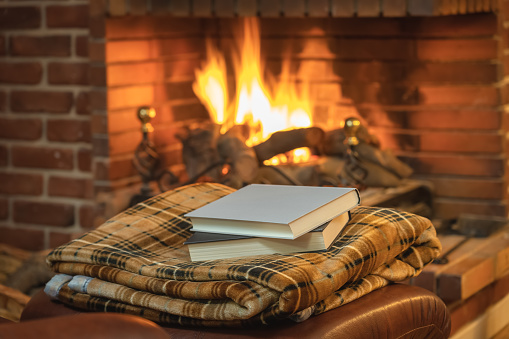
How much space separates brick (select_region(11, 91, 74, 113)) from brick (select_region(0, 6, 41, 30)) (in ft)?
0.59

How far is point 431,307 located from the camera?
110 cm

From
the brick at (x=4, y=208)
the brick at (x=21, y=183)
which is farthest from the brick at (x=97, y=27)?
the brick at (x=4, y=208)

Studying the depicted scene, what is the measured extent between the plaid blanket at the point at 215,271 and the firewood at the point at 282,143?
28.9 inches

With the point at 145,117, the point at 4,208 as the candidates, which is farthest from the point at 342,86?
the point at 4,208

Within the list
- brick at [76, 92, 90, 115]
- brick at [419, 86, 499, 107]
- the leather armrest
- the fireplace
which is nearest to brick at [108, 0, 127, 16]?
the fireplace

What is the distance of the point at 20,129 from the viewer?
221 cm

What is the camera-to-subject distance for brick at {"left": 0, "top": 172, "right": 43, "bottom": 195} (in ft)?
7.30

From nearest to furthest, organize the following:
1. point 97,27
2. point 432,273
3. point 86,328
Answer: point 86,328
point 432,273
point 97,27

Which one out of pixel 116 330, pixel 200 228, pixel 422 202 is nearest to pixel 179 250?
pixel 200 228

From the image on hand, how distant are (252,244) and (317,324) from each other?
0.45 feet

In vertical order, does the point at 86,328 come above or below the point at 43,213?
above

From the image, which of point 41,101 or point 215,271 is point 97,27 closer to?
point 41,101

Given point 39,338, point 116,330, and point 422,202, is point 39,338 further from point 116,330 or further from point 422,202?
point 422,202

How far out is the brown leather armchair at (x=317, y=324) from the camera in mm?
671
